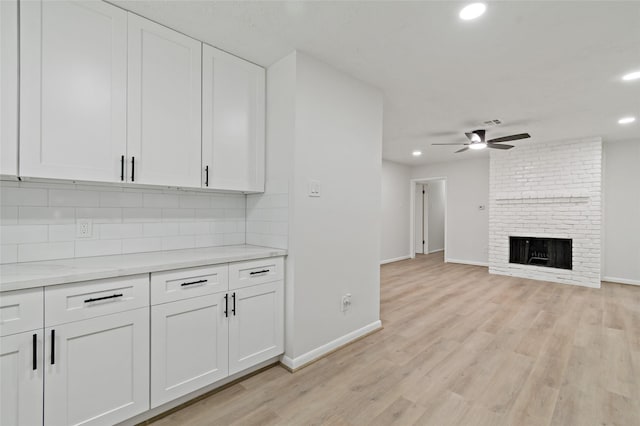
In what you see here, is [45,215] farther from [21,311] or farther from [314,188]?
[314,188]

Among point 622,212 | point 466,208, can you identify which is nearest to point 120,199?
point 466,208

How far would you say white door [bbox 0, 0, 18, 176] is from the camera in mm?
1486

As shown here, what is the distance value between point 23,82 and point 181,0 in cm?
98

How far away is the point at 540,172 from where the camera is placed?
545cm

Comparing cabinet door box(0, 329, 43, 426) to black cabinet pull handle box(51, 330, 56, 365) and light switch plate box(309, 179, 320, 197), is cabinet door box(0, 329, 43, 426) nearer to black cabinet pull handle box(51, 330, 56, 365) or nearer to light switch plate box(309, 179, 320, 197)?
black cabinet pull handle box(51, 330, 56, 365)

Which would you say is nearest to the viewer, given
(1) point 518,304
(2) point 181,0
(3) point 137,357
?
(3) point 137,357

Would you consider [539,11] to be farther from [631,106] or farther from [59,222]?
[59,222]

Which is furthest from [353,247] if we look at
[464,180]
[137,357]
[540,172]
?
[464,180]

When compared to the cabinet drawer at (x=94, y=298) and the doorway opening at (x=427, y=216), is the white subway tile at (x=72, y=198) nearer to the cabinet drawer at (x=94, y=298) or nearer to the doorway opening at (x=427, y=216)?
the cabinet drawer at (x=94, y=298)

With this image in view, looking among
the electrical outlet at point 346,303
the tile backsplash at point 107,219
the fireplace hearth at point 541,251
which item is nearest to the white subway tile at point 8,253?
the tile backsplash at point 107,219

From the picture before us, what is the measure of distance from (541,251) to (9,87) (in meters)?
7.33

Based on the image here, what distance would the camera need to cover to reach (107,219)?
205 centimetres

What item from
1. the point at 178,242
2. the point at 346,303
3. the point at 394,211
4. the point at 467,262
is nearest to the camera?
the point at 178,242

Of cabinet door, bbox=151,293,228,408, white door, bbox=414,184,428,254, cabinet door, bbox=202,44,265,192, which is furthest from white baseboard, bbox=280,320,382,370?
white door, bbox=414,184,428,254
